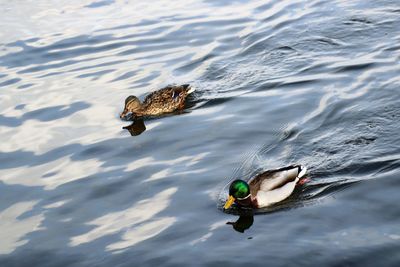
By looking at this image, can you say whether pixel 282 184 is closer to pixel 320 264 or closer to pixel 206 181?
pixel 206 181

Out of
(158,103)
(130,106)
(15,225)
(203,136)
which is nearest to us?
(15,225)

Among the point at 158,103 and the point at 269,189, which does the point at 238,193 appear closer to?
the point at 269,189

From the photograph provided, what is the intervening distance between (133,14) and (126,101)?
24.3 ft

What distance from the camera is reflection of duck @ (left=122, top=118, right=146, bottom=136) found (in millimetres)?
12922

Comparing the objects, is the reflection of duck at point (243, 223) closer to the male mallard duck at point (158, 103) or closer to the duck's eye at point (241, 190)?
the duck's eye at point (241, 190)

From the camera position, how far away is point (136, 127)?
13.2 metres

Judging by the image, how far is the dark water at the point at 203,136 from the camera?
9.00 m

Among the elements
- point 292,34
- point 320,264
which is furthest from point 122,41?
point 320,264

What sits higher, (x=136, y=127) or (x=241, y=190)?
(x=136, y=127)

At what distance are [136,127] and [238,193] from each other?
3800 mm

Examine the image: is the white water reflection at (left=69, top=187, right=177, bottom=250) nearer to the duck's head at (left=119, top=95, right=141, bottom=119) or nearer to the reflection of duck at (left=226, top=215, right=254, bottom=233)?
the reflection of duck at (left=226, top=215, right=254, bottom=233)

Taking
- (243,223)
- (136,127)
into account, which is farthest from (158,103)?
(243,223)

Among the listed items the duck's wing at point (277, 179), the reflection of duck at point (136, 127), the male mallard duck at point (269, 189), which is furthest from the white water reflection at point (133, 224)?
the reflection of duck at point (136, 127)

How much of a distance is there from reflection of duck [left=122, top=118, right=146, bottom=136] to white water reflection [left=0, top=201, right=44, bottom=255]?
283cm
